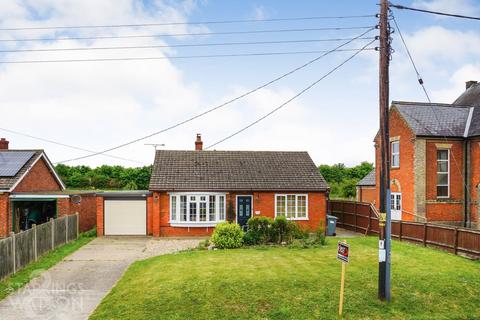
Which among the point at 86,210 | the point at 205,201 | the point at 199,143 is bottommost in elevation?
the point at 86,210

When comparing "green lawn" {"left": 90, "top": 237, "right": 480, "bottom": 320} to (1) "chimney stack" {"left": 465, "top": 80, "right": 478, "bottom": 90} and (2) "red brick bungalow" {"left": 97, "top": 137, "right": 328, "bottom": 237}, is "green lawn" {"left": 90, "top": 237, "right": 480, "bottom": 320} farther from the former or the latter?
(1) "chimney stack" {"left": 465, "top": 80, "right": 478, "bottom": 90}

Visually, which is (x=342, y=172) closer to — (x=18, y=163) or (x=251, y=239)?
(x=251, y=239)

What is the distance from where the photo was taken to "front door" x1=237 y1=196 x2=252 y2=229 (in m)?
25.3

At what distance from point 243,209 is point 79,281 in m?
12.7

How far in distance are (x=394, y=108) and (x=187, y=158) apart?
534 inches

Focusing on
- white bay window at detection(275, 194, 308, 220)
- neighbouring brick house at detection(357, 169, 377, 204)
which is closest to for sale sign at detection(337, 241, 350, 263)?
white bay window at detection(275, 194, 308, 220)

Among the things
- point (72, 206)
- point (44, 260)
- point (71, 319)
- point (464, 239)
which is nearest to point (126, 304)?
point (71, 319)

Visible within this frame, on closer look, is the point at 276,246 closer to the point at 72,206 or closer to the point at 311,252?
the point at 311,252

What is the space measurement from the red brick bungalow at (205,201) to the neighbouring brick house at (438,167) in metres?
4.95

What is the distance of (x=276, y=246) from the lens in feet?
65.0

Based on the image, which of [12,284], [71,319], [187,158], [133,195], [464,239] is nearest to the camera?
[71,319]

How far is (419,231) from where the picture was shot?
1992 centimetres

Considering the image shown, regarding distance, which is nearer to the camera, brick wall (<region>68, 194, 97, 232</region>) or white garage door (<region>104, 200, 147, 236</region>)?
white garage door (<region>104, 200, 147, 236</region>)

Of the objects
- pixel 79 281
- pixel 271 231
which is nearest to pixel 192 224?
pixel 271 231
